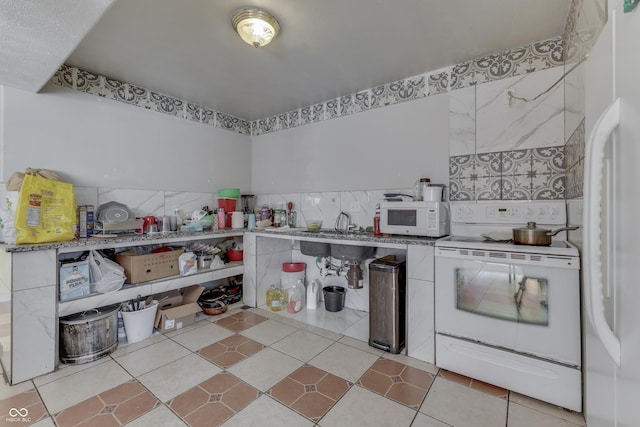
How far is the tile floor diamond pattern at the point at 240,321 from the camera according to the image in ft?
8.23

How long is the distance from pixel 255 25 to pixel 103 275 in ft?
6.79

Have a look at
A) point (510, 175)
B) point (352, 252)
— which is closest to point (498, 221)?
point (510, 175)

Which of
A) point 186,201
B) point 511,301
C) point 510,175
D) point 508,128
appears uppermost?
point 508,128

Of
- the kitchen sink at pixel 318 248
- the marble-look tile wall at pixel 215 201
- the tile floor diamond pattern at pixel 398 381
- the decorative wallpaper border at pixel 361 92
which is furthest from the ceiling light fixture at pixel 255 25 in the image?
the tile floor diamond pattern at pixel 398 381

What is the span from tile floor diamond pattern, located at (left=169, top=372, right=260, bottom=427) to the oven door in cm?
130

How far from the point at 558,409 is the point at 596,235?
1.36 m

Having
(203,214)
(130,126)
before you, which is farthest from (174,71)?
(203,214)

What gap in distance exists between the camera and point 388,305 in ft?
6.77

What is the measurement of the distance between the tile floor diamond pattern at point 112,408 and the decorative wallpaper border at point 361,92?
2.37m

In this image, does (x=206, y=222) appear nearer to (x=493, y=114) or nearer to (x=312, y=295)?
(x=312, y=295)

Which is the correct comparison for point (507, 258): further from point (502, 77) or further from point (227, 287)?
point (227, 287)

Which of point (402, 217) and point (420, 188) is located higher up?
point (420, 188)

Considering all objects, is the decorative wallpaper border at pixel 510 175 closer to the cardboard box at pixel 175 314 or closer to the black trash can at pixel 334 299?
the black trash can at pixel 334 299

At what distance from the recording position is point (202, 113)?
3.27m
